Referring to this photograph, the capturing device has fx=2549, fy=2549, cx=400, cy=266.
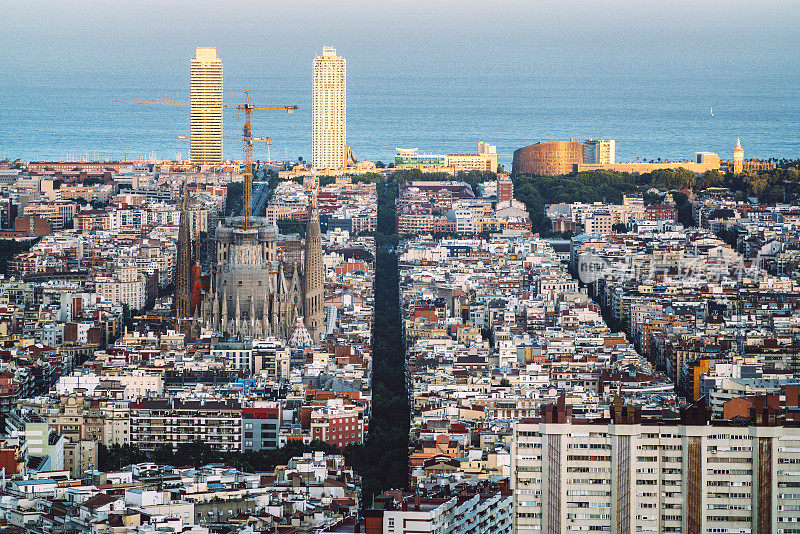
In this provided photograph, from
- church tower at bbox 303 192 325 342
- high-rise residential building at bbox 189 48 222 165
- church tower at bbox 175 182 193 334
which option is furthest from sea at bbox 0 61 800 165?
church tower at bbox 175 182 193 334

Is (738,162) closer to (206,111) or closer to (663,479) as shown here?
(206,111)

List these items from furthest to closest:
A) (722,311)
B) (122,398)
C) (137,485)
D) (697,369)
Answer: (722,311), (697,369), (122,398), (137,485)

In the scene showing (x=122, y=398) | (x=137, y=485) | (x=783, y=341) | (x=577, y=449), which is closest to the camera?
(x=577, y=449)

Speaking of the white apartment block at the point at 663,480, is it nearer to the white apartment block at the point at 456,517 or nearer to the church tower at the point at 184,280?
the white apartment block at the point at 456,517

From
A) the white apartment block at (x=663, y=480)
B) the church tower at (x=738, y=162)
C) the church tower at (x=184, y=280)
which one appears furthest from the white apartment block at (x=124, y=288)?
the church tower at (x=738, y=162)

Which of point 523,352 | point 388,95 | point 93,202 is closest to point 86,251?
point 93,202

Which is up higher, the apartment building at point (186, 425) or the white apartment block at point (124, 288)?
the white apartment block at point (124, 288)

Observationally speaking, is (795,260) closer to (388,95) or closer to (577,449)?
(577,449)
